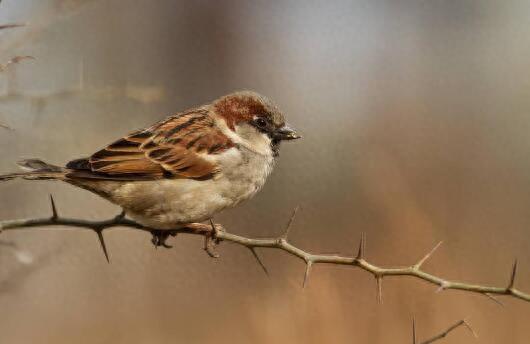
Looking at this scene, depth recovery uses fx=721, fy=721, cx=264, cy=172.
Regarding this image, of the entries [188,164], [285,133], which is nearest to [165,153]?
[188,164]

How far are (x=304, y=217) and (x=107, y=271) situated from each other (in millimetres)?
1750

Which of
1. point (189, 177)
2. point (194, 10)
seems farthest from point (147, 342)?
point (194, 10)

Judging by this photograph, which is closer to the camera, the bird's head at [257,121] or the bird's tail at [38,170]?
the bird's tail at [38,170]

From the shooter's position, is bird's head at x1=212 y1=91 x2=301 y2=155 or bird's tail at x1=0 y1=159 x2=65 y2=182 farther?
bird's head at x1=212 y1=91 x2=301 y2=155

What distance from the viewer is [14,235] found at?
5816mm

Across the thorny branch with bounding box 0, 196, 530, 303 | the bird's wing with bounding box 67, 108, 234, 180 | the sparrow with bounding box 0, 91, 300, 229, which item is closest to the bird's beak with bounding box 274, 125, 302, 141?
the sparrow with bounding box 0, 91, 300, 229

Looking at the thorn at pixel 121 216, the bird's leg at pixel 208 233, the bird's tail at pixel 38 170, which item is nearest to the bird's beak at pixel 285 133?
the bird's leg at pixel 208 233

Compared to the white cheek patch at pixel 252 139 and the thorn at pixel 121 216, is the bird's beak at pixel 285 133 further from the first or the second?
the thorn at pixel 121 216

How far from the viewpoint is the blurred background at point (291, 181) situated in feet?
14.5

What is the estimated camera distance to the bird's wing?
123 inches

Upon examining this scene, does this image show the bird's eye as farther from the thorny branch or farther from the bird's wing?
the thorny branch

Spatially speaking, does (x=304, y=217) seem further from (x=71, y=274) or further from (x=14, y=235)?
(x=14, y=235)

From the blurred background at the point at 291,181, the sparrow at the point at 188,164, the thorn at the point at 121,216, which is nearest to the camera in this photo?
the thorn at the point at 121,216

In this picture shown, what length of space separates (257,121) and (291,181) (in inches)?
134
